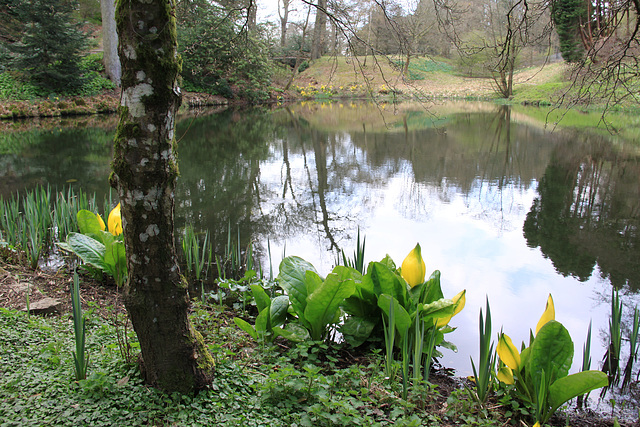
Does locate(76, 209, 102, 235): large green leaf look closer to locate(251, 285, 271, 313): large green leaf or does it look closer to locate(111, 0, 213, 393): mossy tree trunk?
locate(251, 285, 271, 313): large green leaf

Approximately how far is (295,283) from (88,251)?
1655 millimetres

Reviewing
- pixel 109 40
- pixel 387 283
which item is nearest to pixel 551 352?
→ pixel 387 283

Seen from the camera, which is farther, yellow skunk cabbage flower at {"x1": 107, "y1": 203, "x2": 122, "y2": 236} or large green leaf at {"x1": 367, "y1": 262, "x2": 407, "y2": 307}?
yellow skunk cabbage flower at {"x1": 107, "y1": 203, "x2": 122, "y2": 236}

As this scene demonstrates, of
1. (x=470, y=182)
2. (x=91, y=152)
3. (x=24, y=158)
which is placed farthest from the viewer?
(x=91, y=152)

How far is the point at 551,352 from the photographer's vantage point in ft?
6.64

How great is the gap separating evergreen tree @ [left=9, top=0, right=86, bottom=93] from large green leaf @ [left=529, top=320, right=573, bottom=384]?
671 inches

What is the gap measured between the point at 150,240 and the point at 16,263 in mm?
2471

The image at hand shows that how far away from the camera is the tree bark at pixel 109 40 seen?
15.2m

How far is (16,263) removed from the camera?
3402mm

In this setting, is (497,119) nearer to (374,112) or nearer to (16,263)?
(374,112)

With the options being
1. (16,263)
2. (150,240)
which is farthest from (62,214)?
(150,240)

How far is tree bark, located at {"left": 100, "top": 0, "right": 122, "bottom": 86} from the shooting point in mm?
15188

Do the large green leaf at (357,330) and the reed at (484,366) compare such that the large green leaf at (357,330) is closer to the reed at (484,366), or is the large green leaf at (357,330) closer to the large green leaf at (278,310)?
the large green leaf at (278,310)

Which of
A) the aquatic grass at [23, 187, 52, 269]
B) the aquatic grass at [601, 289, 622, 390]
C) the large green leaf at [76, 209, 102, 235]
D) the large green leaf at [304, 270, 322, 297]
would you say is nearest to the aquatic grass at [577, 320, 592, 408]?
the aquatic grass at [601, 289, 622, 390]
